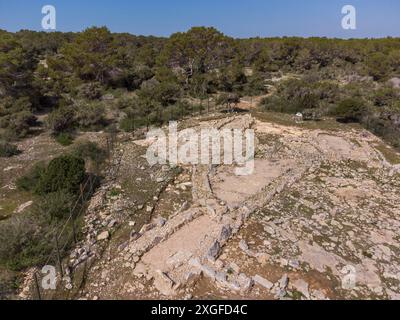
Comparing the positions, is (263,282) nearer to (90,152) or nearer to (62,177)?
(62,177)

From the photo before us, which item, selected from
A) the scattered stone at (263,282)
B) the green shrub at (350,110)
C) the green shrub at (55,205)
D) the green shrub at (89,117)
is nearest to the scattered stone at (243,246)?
the scattered stone at (263,282)

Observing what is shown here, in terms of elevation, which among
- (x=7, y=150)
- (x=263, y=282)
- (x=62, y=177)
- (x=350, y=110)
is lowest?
(x=263, y=282)

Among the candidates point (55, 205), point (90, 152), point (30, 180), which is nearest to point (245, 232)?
point (55, 205)

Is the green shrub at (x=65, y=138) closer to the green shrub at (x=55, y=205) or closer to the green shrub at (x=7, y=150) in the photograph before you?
the green shrub at (x=7, y=150)

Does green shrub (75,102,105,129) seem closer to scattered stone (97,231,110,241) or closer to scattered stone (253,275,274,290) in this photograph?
scattered stone (97,231,110,241)

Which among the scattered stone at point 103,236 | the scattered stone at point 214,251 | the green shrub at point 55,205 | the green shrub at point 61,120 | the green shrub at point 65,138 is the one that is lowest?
the scattered stone at point 214,251

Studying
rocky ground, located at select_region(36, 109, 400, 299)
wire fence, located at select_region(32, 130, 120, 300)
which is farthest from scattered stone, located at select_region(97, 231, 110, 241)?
wire fence, located at select_region(32, 130, 120, 300)

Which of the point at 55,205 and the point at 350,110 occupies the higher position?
the point at 350,110

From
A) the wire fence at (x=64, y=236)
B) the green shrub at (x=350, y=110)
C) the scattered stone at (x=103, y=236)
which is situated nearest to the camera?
the wire fence at (x=64, y=236)
